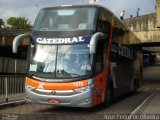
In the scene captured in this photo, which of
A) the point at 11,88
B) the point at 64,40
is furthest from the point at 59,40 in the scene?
the point at 11,88

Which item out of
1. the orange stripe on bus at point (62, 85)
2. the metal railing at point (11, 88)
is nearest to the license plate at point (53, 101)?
the orange stripe on bus at point (62, 85)

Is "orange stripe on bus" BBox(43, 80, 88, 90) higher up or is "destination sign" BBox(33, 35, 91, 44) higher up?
"destination sign" BBox(33, 35, 91, 44)

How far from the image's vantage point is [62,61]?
15.4 metres

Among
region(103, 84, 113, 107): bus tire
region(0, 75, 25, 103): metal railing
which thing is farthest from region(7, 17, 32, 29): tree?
region(103, 84, 113, 107): bus tire

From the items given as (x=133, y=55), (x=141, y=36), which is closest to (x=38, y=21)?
(x=133, y=55)

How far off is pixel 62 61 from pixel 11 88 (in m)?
7.17

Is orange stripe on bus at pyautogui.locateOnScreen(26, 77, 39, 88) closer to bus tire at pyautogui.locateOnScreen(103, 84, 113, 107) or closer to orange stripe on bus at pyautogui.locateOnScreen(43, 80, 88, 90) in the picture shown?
orange stripe on bus at pyautogui.locateOnScreen(43, 80, 88, 90)

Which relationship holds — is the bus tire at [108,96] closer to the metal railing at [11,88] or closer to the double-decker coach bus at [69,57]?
the double-decker coach bus at [69,57]

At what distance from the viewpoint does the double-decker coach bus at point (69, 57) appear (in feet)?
49.3

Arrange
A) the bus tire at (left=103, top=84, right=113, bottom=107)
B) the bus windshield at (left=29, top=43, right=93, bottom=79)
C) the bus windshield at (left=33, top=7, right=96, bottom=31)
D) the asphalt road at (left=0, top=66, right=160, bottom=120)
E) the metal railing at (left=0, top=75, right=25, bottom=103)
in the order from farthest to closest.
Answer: the metal railing at (left=0, top=75, right=25, bottom=103)
the bus tire at (left=103, top=84, right=113, bottom=107)
the bus windshield at (left=33, top=7, right=96, bottom=31)
the bus windshield at (left=29, top=43, right=93, bottom=79)
the asphalt road at (left=0, top=66, right=160, bottom=120)

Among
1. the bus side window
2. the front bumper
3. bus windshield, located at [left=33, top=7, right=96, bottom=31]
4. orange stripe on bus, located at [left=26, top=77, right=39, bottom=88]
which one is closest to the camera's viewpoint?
the front bumper

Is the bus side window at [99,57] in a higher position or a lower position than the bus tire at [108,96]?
higher

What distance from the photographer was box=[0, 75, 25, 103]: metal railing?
2000cm

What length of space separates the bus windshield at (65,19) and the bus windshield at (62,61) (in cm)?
79
